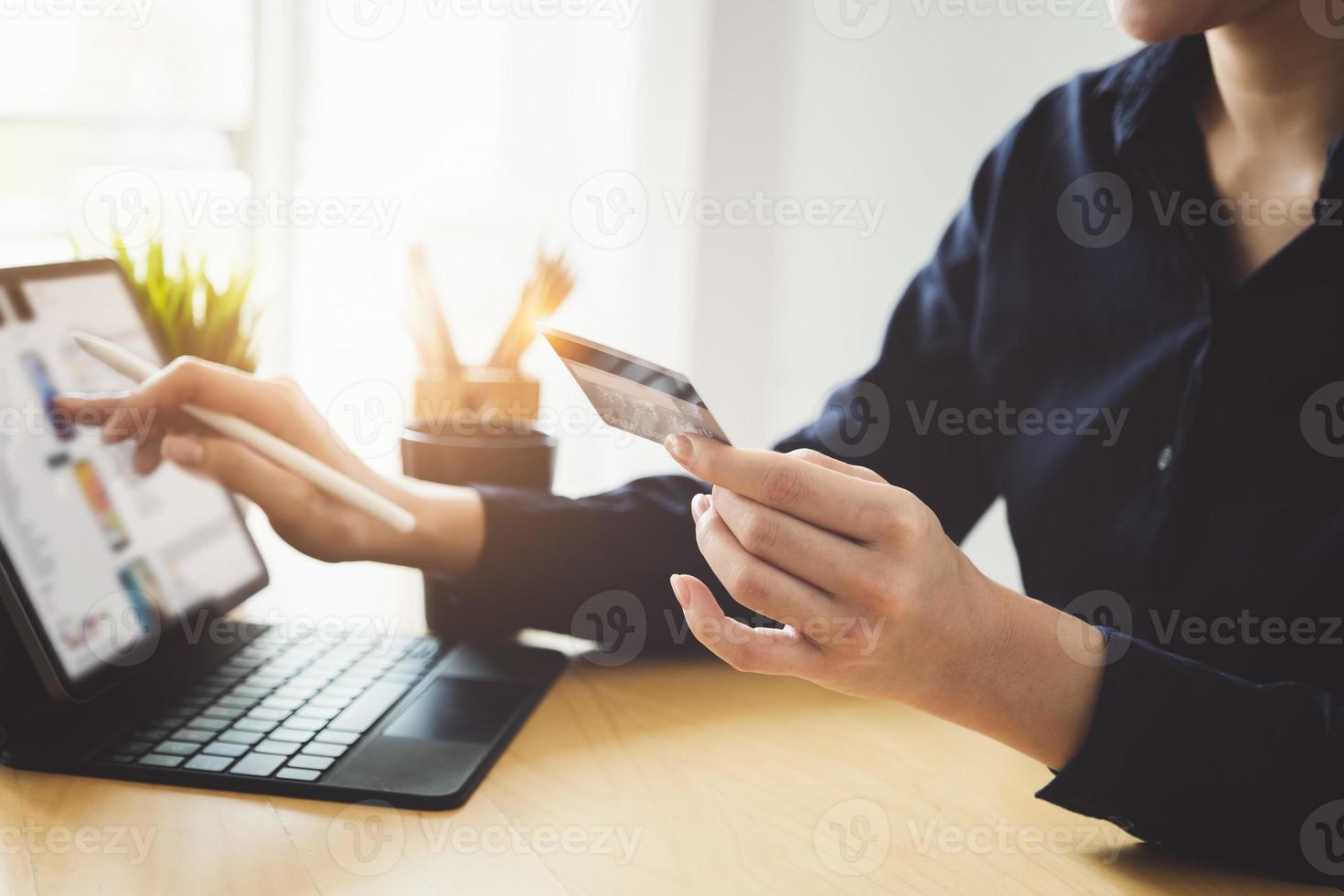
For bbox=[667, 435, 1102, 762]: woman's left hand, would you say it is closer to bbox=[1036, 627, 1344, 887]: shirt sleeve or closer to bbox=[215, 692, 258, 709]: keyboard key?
bbox=[1036, 627, 1344, 887]: shirt sleeve

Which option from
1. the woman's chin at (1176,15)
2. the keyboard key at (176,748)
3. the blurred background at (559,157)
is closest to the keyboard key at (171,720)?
the keyboard key at (176,748)

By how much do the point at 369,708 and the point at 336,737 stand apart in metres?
0.04

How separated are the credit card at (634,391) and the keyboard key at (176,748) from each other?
0.29 meters

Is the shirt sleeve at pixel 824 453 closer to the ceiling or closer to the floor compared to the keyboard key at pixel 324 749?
closer to the ceiling

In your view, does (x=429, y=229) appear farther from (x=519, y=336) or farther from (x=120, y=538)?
(x=120, y=538)

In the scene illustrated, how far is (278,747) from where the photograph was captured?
0.59 metres

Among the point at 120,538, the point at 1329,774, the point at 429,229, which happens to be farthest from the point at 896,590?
the point at 429,229

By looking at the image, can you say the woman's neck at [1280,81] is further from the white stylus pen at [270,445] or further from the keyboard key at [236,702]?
the keyboard key at [236,702]

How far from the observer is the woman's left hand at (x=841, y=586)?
48 cm

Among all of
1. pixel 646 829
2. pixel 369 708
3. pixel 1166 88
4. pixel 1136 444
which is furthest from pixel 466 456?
pixel 1166 88

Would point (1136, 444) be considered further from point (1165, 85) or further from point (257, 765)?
point (257, 765)

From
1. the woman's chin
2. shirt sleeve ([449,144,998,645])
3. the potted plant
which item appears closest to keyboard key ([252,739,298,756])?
shirt sleeve ([449,144,998,645])

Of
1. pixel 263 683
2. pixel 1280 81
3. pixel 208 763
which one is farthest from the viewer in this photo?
pixel 1280 81

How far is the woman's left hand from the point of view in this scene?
1.57ft
